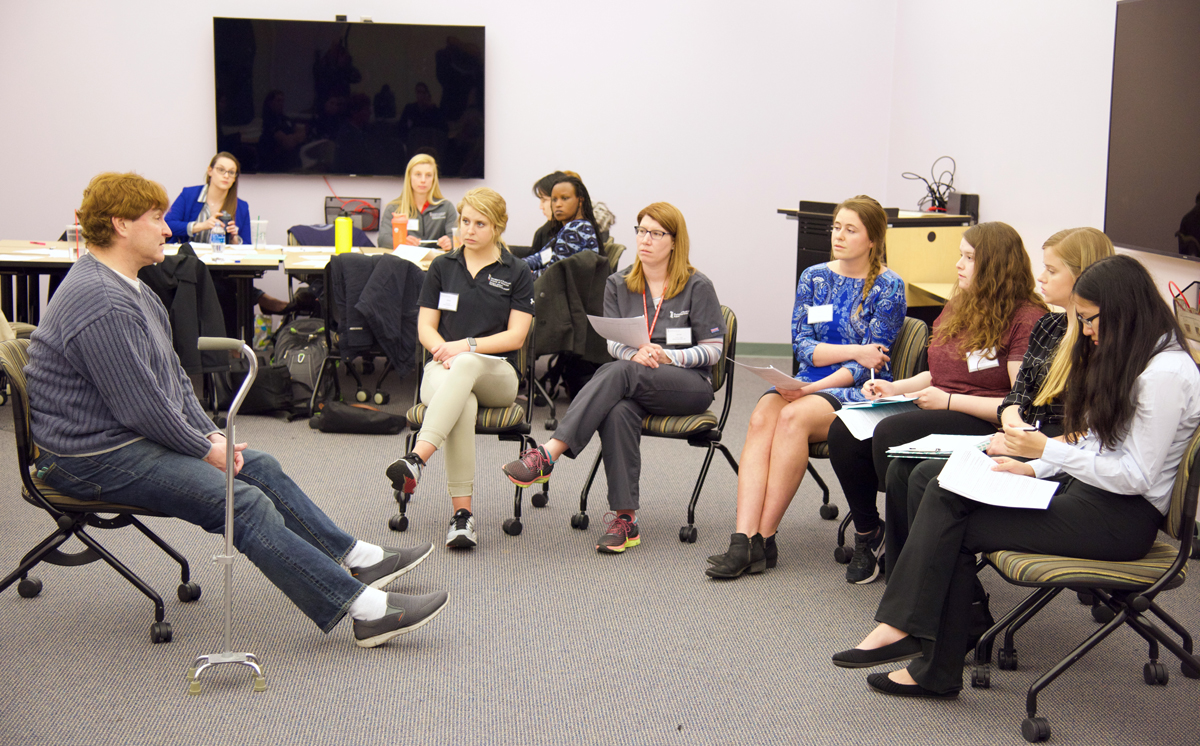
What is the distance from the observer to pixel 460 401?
10.7ft

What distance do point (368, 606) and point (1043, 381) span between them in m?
1.87

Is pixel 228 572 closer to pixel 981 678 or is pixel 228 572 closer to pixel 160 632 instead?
pixel 160 632

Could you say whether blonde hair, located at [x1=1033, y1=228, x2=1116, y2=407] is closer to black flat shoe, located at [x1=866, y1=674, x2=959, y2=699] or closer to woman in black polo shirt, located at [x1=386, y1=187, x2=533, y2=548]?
black flat shoe, located at [x1=866, y1=674, x2=959, y2=699]

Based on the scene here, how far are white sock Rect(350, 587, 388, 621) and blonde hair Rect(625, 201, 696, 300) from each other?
1527 millimetres

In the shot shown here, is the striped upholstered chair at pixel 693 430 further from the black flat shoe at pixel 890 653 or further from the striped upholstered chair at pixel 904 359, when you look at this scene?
the black flat shoe at pixel 890 653

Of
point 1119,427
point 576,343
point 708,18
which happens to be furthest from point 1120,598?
point 708,18

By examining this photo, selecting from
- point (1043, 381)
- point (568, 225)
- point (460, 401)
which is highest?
point (568, 225)

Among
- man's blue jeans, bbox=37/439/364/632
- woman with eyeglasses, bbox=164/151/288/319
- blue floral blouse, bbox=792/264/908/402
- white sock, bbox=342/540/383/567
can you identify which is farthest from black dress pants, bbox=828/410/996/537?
woman with eyeglasses, bbox=164/151/288/319

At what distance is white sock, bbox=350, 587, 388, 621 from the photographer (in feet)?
8.12

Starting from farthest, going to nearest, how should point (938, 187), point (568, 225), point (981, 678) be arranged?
1. point (938, 187)
2. point (568, 225)
3. point (981, 678)

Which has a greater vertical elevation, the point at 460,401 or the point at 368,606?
the point at 460,401

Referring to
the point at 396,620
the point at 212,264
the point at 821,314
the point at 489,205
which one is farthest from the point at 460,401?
the point at 212,264

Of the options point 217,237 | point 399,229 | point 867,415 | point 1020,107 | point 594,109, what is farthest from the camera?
point 594,109

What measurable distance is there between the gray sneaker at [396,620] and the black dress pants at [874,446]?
4.26ft
